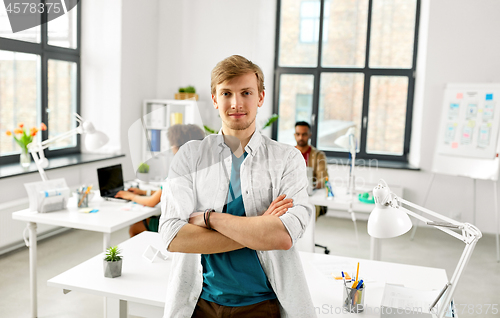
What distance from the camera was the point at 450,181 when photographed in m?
5.09

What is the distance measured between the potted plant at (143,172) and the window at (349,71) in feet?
16.0

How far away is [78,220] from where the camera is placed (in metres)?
2.73

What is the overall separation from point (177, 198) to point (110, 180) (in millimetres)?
2172

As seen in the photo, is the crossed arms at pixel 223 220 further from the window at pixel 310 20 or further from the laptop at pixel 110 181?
the window at pixel 310 20

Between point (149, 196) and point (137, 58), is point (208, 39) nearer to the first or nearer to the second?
point (137, 58)

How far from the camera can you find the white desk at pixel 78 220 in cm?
268

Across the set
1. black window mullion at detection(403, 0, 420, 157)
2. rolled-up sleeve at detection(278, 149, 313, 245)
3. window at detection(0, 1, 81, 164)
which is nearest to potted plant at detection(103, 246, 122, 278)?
rolled-up sleeve at detection(278, 149, 313, 245)

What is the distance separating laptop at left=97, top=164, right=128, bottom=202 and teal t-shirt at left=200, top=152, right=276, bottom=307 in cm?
207

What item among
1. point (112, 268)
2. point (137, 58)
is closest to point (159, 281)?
point (112, 268)

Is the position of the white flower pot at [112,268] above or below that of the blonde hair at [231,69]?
below

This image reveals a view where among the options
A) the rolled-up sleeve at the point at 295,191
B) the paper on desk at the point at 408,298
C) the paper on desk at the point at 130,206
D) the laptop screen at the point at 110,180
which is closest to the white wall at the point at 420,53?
the laptop screen at the point at 110,180

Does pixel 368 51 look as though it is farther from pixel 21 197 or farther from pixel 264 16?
pixel 21 197

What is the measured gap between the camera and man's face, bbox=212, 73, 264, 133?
1275mm

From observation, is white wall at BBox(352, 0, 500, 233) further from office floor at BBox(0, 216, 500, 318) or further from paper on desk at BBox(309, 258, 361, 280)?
paper on desk at BBox(309, 258, 361, 280)
